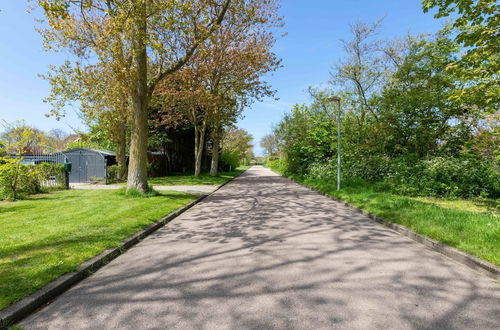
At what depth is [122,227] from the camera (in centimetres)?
568

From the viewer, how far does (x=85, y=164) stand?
18516 millimetres

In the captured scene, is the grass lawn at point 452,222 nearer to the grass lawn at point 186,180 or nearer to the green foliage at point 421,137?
the green foliage at point 421,137

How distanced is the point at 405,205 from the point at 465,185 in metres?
4.41

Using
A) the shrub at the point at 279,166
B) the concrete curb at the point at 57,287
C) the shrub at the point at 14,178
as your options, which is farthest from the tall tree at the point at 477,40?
the shrub at the point at 279,166

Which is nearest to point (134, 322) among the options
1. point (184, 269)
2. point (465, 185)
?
point (184, 269)

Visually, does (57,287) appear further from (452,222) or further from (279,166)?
(279,166)

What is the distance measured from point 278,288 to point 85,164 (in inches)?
765

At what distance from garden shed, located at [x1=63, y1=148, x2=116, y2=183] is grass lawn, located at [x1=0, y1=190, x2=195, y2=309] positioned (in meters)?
9.47

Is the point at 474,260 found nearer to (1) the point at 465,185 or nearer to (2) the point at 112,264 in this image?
(2) the point at 112,264

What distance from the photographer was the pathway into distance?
8.27 ft

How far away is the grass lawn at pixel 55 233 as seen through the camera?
3293mm

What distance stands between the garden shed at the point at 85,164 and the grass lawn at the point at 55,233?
9.47 meters

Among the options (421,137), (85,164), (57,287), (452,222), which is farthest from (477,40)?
(85,164)

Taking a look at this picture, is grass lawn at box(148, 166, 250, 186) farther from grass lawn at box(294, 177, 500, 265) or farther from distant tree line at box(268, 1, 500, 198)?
grass lawn at box(294, 177, 500, 265)
